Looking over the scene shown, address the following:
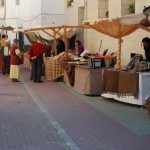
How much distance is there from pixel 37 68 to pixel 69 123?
8.71m

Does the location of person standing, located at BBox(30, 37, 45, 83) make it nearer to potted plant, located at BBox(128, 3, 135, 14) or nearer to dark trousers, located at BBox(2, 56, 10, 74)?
dark trousers, located at BBox(2, 56, 10, 74)

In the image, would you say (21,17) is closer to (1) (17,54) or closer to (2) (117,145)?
(1) (17,54)

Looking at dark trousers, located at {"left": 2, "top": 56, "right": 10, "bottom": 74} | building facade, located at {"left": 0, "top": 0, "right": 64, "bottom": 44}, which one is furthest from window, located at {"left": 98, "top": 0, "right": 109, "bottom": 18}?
building facade, located at {"left": 0, "top": 0, "right": 64, "bottom": 44}

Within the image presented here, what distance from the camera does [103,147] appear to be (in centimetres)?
729

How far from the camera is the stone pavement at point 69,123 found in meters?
7.49

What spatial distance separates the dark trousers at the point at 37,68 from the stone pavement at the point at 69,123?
3.38m

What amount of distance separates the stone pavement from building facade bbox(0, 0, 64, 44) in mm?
20427

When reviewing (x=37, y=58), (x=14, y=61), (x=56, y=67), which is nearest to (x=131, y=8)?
(x=56, y=67)

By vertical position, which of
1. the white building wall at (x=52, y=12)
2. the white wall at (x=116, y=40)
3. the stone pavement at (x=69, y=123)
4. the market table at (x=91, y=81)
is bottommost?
the stone pavement at (x=69, y=123)

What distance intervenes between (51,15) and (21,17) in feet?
19.0

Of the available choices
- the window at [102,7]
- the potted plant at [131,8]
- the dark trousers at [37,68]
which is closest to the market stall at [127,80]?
the potted plant at [131,8]

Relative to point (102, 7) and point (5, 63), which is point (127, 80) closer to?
point (102, 7)

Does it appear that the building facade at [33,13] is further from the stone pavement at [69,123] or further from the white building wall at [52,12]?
the stone pavement at [69,123]

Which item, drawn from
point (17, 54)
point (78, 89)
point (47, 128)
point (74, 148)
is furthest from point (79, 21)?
point (74, 148)
